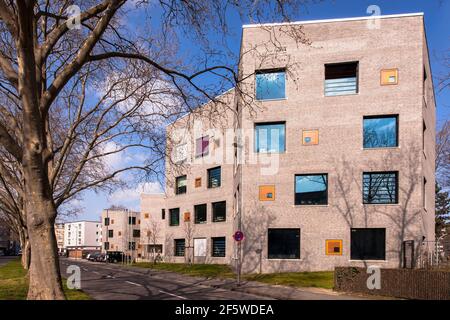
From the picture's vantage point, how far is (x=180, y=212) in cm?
4806

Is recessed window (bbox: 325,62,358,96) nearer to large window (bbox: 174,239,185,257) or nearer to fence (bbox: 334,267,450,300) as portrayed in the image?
fence (bbox: 334,267,450,300)

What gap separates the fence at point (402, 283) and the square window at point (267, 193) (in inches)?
408

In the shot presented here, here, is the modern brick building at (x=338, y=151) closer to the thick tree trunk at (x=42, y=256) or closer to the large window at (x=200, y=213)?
the large window at (x=200, y=213)

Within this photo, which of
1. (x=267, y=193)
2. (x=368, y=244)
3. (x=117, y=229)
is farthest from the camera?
(x=117, y=229)

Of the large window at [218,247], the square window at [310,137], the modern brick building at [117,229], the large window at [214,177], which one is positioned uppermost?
the square window at [310,137]

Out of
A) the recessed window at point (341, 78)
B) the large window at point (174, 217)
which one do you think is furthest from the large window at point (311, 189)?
the large window at point (174, 217)

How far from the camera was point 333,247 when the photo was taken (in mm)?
27000

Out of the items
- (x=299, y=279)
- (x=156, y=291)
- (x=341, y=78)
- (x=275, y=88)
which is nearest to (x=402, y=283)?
(x=299, y=279)

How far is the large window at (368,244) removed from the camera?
26.5 meters

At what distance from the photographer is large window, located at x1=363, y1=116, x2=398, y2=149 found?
89.5ft

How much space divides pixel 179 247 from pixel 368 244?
26.0 meters

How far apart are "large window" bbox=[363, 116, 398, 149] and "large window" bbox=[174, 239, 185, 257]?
25.9m

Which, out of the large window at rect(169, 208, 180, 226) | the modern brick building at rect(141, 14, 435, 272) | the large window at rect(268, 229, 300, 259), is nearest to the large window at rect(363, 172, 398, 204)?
the modern brick building at rect(141, 14, 435, 272)

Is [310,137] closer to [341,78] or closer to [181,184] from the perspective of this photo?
[341,78]
